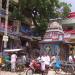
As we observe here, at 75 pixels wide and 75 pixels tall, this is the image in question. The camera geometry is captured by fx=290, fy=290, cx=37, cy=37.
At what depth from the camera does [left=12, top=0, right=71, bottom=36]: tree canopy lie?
35.8 meters

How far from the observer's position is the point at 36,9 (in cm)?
3678

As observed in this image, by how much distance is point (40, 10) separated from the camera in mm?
36625

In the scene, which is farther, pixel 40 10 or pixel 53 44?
pixel 40 10

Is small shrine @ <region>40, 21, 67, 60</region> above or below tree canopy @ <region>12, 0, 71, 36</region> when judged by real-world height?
below

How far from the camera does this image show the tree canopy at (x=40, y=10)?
117 feet

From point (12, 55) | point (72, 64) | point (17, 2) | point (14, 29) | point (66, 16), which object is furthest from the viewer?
point (66, 16)

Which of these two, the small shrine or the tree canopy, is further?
the tree canopy

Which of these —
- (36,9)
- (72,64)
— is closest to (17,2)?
(36,9)

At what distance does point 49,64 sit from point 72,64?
2.16m

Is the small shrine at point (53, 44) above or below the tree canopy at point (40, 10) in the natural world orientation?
below

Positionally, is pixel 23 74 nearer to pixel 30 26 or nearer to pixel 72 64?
pixel 72 64

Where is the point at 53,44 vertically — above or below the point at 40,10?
below

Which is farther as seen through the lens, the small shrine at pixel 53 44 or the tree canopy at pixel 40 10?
the tree canopy at pixel 40 10

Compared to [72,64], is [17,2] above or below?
above
